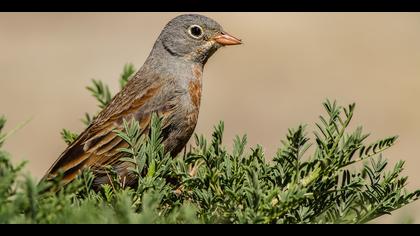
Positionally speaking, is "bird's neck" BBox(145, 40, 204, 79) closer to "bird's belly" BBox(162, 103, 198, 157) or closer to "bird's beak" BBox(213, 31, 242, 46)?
"bird's beak" BBox(213, 31, 242, 46)

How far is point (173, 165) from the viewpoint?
109 inches

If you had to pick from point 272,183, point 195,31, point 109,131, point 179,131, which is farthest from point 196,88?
point 272,183

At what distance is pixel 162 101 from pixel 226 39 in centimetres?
85

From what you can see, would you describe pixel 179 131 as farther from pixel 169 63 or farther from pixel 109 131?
pixel 169 63

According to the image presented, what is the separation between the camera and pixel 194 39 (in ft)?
18.3

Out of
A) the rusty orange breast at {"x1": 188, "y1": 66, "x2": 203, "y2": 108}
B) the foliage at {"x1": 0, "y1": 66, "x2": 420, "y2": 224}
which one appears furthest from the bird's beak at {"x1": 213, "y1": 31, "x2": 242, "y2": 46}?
the foliage at {"x1": 0, "y1": 66, "x2": 420, "y2": 224}

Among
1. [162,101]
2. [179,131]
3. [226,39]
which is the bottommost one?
[179,131]

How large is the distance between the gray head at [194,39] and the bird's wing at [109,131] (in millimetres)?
516

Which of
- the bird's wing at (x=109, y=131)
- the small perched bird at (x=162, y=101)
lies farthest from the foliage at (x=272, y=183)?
the bird's wing at (x=109, y=131)

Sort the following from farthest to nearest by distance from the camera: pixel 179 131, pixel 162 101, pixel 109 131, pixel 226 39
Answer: pixel 226 39 < pixel 162 101 < pixel 179 131 < pixel 109 131

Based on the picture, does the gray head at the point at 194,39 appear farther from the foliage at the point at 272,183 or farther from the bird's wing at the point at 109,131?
the foliage at the point at 272,183

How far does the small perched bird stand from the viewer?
4.48 metres

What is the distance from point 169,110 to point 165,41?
903 millimetres

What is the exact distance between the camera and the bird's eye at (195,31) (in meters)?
5.57
